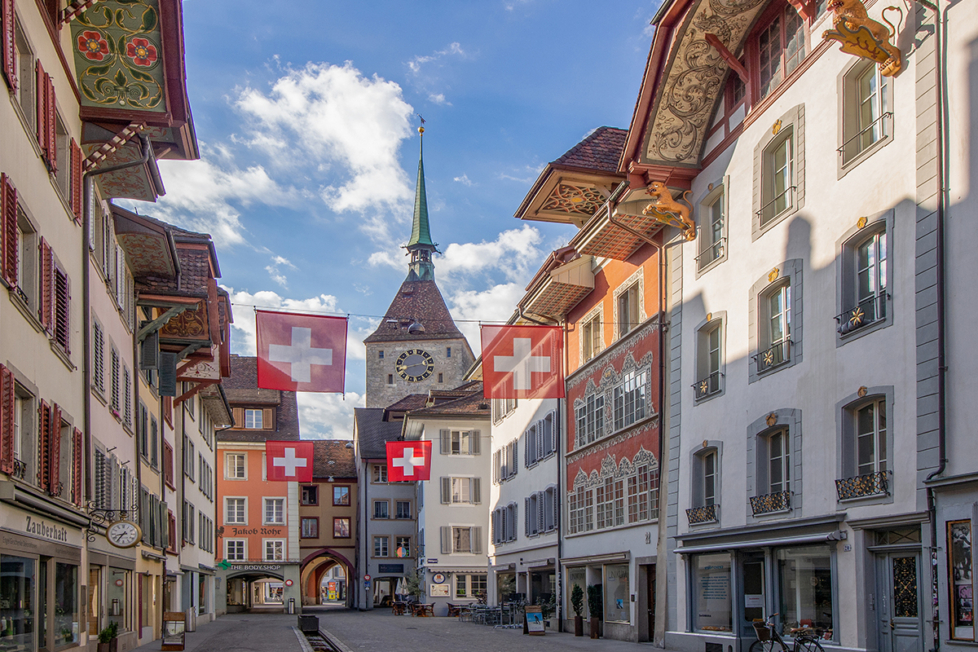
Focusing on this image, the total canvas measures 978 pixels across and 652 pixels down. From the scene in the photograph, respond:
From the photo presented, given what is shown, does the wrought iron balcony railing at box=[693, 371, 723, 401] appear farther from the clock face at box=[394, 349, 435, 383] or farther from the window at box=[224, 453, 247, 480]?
the clock face at box=[394, 349, 435, 383]

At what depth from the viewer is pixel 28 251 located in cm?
1609

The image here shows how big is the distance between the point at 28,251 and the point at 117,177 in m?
7.07

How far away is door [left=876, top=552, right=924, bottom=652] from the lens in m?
16.0

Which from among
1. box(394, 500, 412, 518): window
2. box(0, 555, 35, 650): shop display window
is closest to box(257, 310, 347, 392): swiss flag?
box(0, 555, 35, 650): shop display window

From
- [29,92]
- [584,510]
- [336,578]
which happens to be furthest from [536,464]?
[336,578]

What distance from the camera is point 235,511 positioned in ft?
229

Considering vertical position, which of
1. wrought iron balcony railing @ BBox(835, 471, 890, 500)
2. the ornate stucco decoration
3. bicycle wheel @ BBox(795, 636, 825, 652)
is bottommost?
bicycle wheel @ BBox(795, 636, 825, 652)

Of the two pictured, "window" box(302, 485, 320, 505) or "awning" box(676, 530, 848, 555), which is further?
"window" box(302, 485, 320, 505)

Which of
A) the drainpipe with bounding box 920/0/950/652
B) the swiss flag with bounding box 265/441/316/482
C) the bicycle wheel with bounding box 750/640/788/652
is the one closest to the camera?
the drainpipe with bounding box 920/0/950/652

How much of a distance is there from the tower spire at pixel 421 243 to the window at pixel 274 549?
50284 millimetres

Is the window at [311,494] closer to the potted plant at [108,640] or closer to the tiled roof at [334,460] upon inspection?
the tiled roof at [334,460]

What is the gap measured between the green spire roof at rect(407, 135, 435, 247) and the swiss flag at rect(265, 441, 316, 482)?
82.3 metres

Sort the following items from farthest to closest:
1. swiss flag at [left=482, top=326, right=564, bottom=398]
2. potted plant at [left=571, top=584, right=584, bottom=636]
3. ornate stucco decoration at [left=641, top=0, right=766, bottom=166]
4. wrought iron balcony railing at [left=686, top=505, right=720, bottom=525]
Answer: potted plant at [left=571, top=584, right=584, bottom=636]
swiss flag at [left=482, top=326, right=564, bottom=398]
wrought iron balcony railing at [left=686, top=505, right=720, bottom=525]
ornate stucco decoration at [left=641, top=0, right=766, bottom=166]

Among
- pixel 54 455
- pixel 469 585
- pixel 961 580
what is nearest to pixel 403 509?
pixel 469 585
